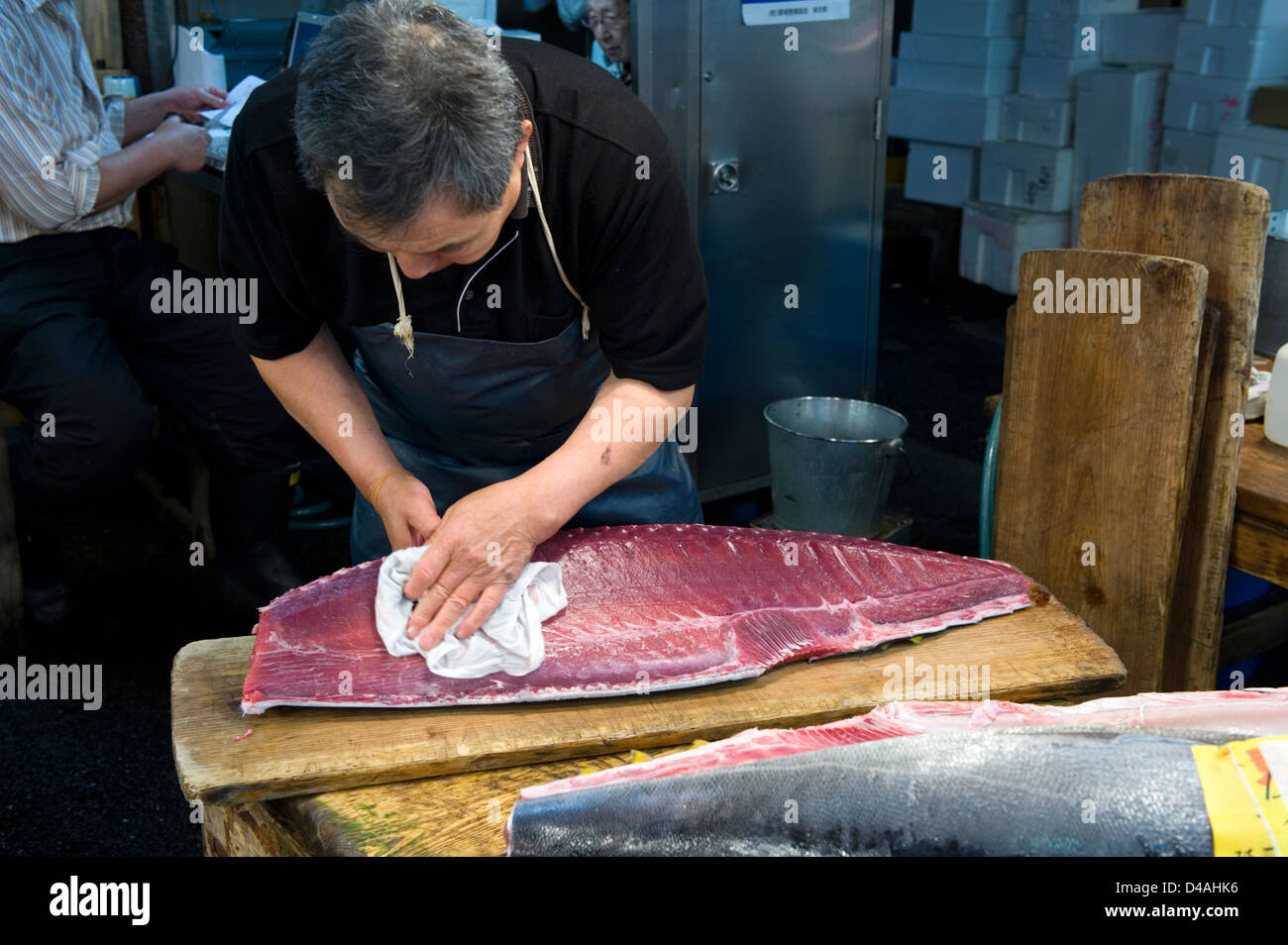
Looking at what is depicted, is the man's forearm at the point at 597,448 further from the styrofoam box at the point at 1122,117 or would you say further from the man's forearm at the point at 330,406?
the styrofoam box at the point at 1122,117

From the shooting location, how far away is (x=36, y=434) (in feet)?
11.5

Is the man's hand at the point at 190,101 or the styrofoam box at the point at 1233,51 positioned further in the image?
the styrofoam box at the point at 1233,51

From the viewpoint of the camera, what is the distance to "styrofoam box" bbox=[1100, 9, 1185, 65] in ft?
19.2

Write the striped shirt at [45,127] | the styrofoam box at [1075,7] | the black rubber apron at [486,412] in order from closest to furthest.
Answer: the black rubber apron at [486,412] → the striped shirt at [45,127] → the styrofoam box at [1075,7]

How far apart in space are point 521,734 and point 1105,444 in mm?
1210

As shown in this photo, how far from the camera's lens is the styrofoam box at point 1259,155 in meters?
5.12

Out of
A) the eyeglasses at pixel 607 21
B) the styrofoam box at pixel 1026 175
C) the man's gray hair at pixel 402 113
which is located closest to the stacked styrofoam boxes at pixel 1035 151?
the styrofoam box at pixel 1026 175

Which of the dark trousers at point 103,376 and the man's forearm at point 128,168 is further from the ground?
the man's forearm at point 128,168

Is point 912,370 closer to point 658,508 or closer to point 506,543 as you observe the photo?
point 658,508

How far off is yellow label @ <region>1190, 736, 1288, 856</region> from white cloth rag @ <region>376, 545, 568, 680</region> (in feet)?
3.30

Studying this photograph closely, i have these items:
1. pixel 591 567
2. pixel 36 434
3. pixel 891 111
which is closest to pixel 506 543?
pixel 591 567

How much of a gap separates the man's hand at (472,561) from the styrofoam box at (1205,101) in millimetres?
4762

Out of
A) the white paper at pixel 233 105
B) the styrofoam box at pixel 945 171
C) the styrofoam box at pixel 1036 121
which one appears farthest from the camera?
Result: the styrofoam box at pixel 945 171

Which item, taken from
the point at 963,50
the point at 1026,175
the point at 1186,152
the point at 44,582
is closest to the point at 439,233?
the point at 44,582
